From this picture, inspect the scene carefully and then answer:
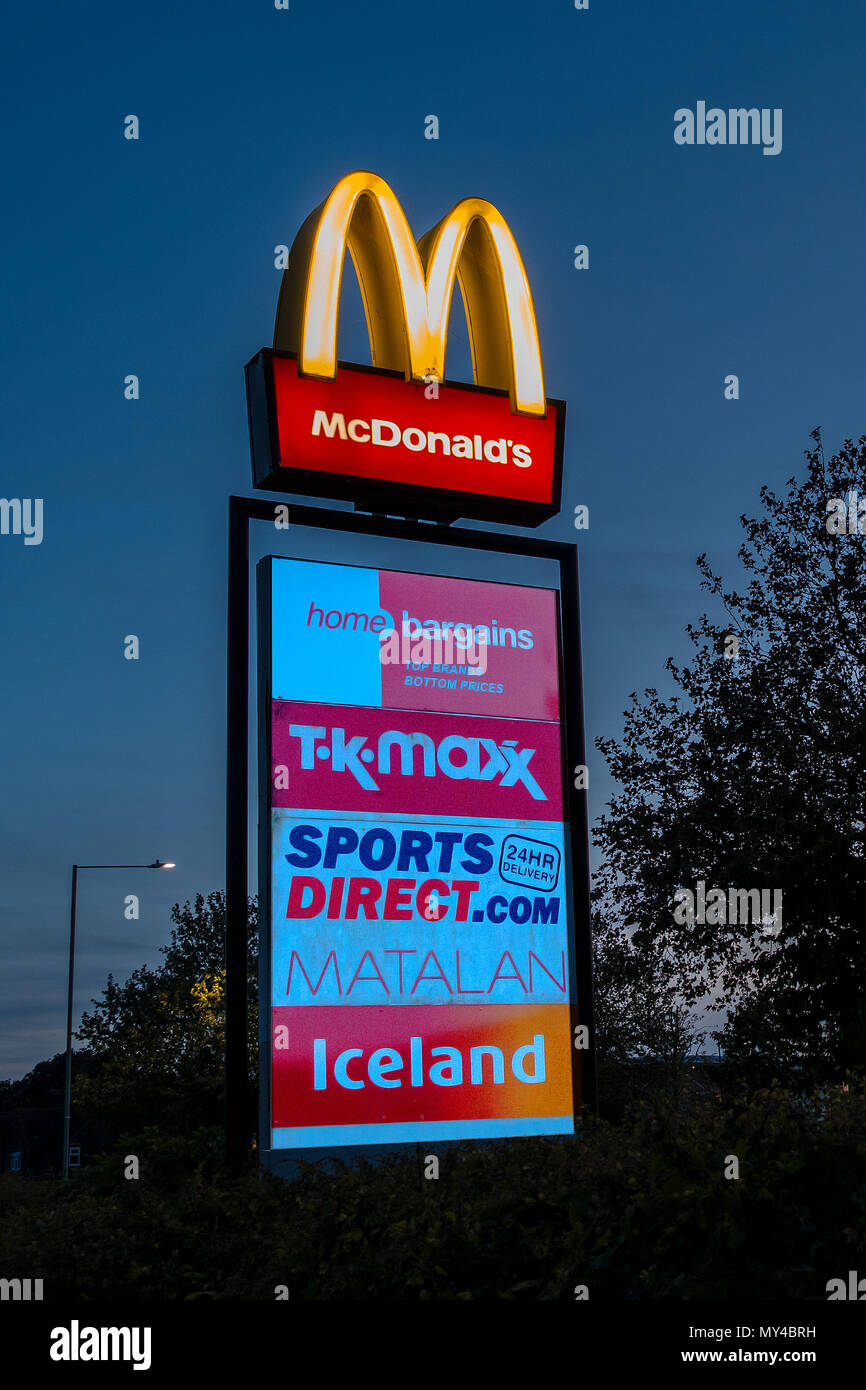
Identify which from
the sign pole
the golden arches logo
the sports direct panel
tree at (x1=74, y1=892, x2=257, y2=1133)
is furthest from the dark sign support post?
tree at (x1=74, y1=892, x2=257, y2=1133)

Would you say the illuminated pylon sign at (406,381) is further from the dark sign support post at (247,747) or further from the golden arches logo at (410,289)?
the dark sign support post at (247,747)

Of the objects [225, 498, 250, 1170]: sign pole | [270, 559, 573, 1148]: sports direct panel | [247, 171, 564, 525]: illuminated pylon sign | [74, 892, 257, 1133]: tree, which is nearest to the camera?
[225, 498, 250, 1170]: sign pole

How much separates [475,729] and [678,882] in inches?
553

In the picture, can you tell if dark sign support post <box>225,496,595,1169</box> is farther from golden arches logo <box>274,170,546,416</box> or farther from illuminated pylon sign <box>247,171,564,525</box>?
golden arches logo <box>274,170,546,416</box>

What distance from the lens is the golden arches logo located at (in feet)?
41.5

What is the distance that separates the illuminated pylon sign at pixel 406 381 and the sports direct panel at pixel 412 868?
3.61ft

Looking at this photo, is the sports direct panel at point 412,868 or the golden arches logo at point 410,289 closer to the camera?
the sports direct panel at point 412,868

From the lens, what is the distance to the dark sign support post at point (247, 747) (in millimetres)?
10969

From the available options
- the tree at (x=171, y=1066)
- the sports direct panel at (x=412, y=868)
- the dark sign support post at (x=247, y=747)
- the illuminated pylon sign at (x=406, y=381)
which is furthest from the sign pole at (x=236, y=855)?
the tree at (x=171, y=1066)

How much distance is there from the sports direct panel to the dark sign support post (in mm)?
200

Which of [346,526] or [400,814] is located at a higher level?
[346,526]

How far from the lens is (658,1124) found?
7625 millimetres
